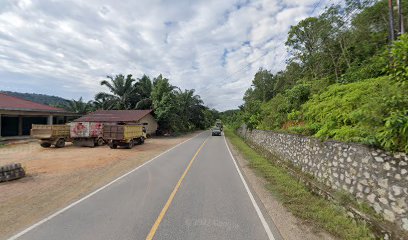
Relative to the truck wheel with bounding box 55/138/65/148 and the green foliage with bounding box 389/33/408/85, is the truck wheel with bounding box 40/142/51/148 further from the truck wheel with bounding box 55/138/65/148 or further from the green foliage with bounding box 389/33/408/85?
the green foliage with bounding box 389/33/408/85

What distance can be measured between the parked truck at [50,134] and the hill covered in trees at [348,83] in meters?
18.4

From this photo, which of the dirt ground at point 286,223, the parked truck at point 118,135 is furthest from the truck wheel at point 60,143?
the dirt ground at point 286,223

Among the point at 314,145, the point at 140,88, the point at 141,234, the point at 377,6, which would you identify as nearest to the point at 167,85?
the point at 140,88

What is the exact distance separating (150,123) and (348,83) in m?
31.8

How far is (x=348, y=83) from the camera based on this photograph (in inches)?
476

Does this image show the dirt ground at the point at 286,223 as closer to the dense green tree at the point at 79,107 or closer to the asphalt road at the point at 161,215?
the asphalt road at the point at 161,215

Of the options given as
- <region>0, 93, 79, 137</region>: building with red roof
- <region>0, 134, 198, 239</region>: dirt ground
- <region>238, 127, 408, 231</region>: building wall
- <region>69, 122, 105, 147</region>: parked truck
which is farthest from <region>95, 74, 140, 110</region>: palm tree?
<region>238, 127, 408, 231</region>: building wall

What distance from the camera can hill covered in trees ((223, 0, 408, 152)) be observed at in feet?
18.3

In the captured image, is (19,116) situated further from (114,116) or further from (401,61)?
(401,61)

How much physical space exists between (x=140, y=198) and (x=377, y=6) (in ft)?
61.5

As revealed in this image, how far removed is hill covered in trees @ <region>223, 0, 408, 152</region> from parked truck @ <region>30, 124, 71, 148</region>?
18.4 meters

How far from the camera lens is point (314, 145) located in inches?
349

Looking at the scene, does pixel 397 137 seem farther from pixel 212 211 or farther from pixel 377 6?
pixel 377 6

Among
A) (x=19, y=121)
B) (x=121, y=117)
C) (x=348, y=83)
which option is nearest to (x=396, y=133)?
(x=348, y=83)
